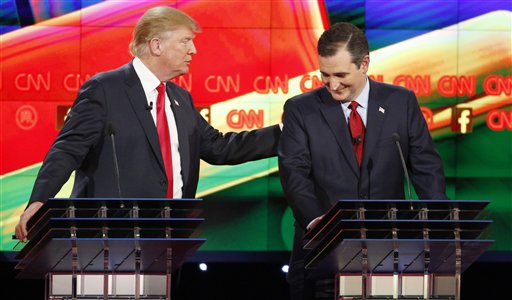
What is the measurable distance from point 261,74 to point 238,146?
317cm

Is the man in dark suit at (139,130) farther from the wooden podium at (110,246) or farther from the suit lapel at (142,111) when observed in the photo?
the wooden podium at (110,246)

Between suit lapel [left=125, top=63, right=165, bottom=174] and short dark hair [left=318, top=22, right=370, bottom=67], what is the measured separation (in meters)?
0.79

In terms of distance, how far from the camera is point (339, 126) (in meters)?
4.42

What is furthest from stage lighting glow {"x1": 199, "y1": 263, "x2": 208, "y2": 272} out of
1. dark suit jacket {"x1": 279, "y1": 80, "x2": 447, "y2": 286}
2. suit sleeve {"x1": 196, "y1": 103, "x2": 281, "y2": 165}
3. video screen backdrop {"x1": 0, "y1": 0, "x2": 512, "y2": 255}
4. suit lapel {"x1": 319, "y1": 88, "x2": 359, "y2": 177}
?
video screen backdrop {"x1": 0, "y1": 0, "x2": 512, "y2": 255}

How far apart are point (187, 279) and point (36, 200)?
1.63 m

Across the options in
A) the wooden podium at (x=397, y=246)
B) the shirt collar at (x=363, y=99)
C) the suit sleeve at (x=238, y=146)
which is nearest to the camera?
the wooden podium at (x=397, y=246)

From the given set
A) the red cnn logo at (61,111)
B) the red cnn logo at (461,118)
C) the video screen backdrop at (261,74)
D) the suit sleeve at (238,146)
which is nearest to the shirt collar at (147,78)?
the suit sleeve at (238,146)

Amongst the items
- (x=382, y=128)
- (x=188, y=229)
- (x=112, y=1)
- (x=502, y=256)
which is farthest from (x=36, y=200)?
(x=112, y=1)

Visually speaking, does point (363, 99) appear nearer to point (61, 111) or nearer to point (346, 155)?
point (346, 155)

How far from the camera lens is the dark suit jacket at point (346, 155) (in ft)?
14.4

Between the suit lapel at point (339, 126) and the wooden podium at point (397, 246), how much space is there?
2.05 feet

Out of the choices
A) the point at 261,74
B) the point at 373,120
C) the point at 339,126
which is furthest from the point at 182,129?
the point at 261,74

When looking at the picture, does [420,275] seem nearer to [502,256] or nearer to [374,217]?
[374,217]

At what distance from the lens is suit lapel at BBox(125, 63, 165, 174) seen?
4625mm
